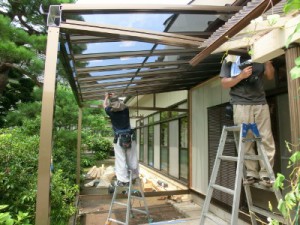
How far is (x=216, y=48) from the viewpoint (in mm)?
2072

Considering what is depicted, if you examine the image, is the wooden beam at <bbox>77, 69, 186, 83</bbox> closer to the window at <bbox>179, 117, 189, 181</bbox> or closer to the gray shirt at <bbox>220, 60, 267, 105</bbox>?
the gray shirt at <bbox>220, 60, 267, 105</bbox>

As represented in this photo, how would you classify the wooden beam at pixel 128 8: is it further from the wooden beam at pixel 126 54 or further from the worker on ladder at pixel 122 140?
the worker on ladder at pixel 122 140

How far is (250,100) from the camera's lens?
249 cm

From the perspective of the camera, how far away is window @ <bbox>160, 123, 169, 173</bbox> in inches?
311

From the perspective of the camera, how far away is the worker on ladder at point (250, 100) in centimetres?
238

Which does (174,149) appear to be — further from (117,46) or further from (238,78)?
(238,78)

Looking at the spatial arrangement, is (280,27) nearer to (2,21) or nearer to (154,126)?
(2,21)

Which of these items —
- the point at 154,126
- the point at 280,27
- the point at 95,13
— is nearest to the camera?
the point at 280,27

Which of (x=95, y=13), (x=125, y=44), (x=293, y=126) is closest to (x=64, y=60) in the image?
(x=125, y=44)

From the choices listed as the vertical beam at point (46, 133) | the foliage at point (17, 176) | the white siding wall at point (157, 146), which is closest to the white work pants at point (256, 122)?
the vertical beam at point (46, 133)

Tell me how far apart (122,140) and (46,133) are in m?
2.32

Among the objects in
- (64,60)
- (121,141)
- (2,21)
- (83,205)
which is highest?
(2,21)

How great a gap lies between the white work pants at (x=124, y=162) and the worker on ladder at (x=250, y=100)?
2310 millimetres

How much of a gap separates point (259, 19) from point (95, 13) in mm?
1371
